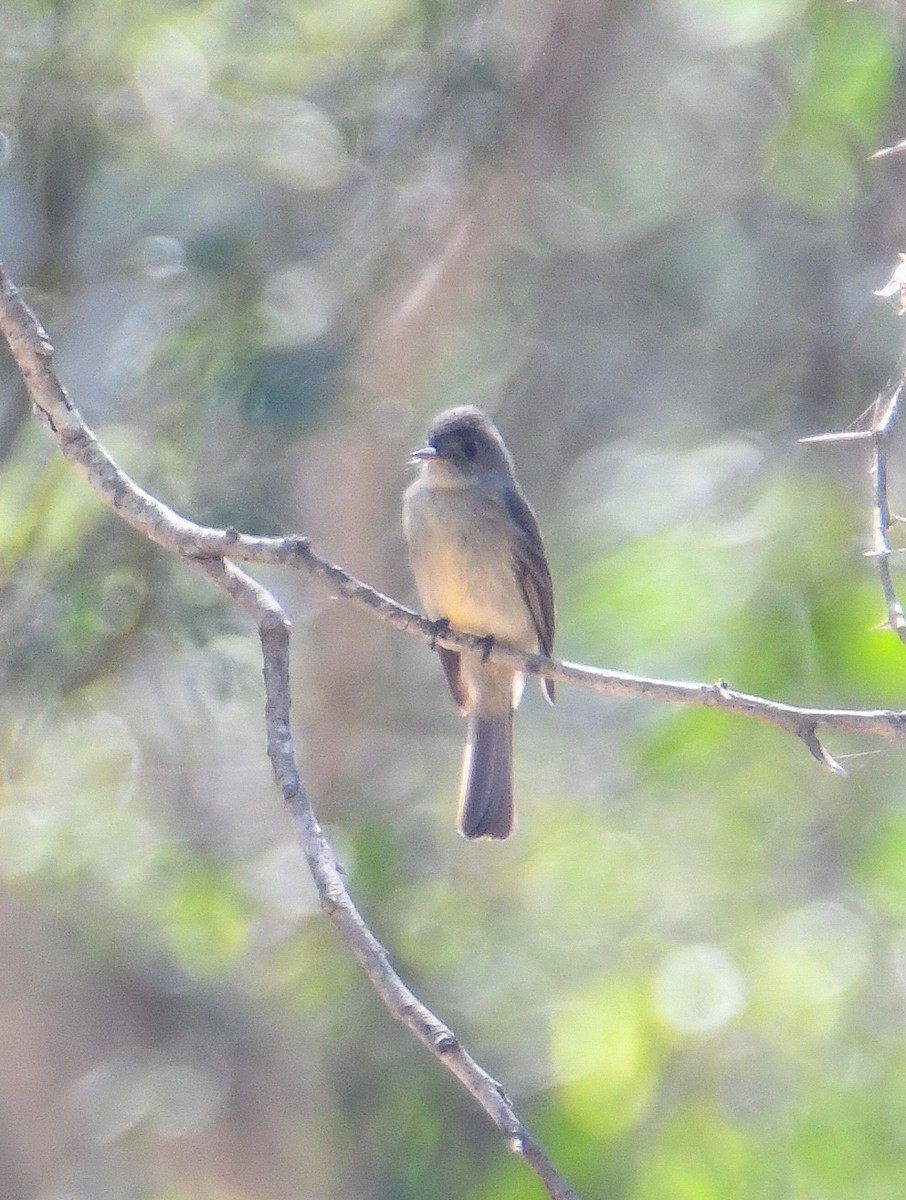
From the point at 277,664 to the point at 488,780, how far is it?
2618 mm

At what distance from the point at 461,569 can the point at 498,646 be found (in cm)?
81

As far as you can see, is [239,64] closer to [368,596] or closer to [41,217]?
[41,217]

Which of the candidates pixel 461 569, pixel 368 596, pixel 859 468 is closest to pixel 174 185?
pixel 461 569

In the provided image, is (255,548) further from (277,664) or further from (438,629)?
(438,629)

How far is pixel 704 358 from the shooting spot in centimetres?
771

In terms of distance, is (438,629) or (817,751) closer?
(817,751)

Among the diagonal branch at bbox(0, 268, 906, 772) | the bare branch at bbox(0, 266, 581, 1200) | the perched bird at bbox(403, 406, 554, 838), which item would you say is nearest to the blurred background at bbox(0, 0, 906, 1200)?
the perched bird at bbox(403, 406, 554, 838)

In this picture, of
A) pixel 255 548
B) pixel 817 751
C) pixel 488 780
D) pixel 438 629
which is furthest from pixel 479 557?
pixel 817 751

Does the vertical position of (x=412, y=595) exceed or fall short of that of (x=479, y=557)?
it falls short

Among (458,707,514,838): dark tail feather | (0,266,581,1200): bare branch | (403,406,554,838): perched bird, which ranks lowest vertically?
(458,707,514,838): dark tail feather

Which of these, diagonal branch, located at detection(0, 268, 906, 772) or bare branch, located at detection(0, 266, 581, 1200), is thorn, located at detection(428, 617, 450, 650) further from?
bare branch, located at detection(0, 266, 581, 1200)

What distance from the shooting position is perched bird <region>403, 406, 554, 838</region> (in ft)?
16.4

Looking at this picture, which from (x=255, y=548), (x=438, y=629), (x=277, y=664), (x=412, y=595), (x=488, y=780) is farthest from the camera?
(x=412, y=595)

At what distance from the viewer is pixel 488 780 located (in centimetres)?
519
